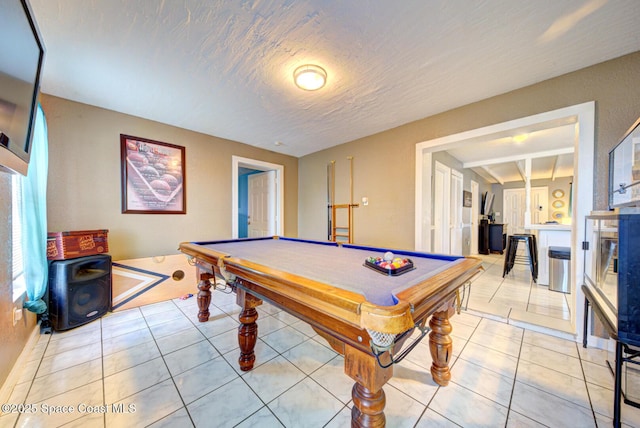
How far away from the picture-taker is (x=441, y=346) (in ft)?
4.66

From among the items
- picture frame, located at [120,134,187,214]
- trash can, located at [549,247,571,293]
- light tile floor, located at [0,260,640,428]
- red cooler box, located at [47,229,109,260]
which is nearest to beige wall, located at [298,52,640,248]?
light tile floor, located at [0,260,640,428]

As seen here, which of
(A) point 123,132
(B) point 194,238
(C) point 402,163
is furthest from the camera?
(B) point 194,238

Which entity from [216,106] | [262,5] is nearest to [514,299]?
[262,5]

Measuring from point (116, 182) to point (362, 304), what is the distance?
3395 mm

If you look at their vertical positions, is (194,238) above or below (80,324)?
above

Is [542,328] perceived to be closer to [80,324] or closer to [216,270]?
[216,270]

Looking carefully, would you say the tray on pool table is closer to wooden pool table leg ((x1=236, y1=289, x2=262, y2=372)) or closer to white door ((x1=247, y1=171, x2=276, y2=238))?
wooden pool table leg ((x1=236, y1=289, x2=262, y2=372))

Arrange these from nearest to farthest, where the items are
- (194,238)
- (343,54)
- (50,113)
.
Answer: (343,54) < (50,113) < (194,238)

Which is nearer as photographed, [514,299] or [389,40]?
[389,40]

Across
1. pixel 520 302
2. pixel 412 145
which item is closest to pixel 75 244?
pixel 412 145

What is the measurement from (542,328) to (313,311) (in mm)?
2469

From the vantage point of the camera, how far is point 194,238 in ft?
11.0

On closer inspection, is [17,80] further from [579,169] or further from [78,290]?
[579,169]

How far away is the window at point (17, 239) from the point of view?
1.66 metres
